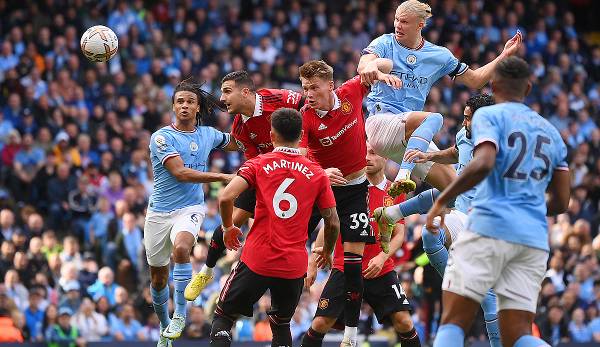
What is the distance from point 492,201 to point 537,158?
0.50 meters

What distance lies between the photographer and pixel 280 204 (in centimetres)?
1050

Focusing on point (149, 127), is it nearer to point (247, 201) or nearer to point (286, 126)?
point (247, 201)

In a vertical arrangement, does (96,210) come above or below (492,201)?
below

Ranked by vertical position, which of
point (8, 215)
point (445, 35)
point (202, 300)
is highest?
point (445, 35)

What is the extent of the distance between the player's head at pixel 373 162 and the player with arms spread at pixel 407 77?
1.70 ft

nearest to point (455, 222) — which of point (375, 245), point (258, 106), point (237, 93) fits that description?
point (375, 245)

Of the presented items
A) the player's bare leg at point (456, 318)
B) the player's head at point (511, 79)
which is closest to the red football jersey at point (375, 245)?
the player's head at point (511, 79)

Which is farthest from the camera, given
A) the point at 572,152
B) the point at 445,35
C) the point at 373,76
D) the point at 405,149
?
the point at 445,35

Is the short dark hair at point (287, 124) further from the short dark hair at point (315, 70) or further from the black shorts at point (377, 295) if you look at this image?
the black shorts at point (377, 295)

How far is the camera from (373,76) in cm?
1114

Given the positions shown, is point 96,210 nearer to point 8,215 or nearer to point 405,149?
point 8,215

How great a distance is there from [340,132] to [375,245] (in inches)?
64.1

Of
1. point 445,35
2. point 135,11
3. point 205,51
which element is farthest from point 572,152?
point 135,11

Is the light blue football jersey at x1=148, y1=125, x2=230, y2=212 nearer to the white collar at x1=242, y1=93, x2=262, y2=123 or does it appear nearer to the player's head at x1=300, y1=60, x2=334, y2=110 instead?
the white collar at x1=242, y1=93, x2=262, y2=123
